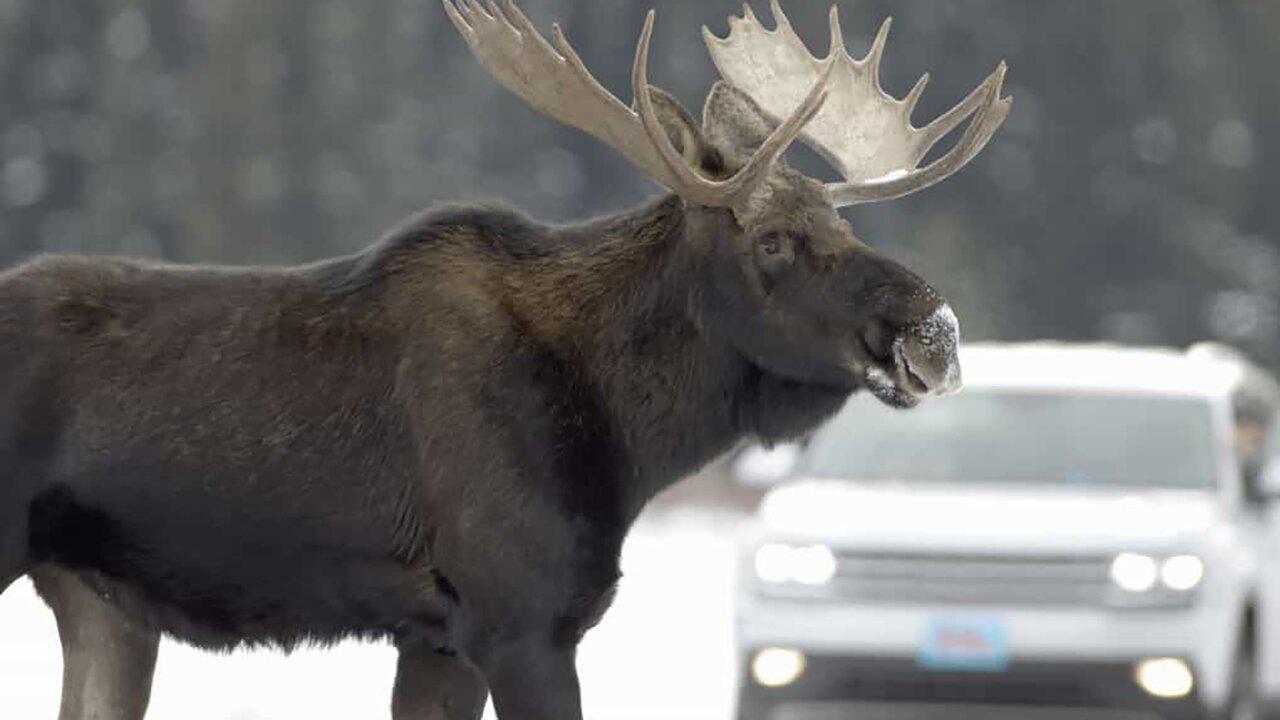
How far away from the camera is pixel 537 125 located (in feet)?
140

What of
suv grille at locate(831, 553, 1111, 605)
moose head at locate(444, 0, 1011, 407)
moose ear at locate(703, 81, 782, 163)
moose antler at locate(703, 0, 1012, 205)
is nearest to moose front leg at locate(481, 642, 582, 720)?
moose head at locate(444, 0, 1011, 407)

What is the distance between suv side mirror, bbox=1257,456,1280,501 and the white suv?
0.06 ft

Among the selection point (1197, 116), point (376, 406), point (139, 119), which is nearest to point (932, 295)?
point (376, 406)

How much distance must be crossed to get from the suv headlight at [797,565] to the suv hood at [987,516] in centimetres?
7

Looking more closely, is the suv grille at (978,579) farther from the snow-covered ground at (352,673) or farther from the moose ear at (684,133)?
the moose ear at (684,133)

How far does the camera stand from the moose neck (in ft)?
22.7

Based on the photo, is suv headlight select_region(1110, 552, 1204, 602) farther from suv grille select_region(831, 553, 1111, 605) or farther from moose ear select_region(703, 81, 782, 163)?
moose ear select_region(703, 81, 782, 163)

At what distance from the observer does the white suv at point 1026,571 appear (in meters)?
11.6

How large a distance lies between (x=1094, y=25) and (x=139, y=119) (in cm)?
1596

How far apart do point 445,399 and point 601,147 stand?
36048 millimetres

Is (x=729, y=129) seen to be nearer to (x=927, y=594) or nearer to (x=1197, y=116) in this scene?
(x=927, y=594)

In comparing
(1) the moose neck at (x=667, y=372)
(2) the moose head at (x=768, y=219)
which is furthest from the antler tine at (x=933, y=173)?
(1) the moose neck at (x=667, y=372)

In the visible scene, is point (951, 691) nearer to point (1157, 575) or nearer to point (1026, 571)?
point (1026, 571)

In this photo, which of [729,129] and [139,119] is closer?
[729,129]
